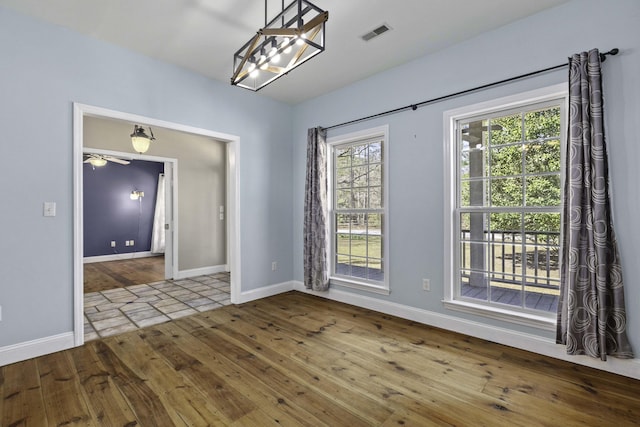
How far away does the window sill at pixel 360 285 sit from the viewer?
3.63 meters

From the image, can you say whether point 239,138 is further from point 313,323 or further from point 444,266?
point 444,266

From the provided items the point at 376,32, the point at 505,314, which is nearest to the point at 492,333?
the point at 505,314

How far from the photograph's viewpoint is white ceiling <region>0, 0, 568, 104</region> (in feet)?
8.04

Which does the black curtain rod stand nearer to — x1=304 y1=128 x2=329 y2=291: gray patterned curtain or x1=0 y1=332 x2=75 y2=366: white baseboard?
x1=304 y1=128 x2=329 y2=291: gray patterned curtain

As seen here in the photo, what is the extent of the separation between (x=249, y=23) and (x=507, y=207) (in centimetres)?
291

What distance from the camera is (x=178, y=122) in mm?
3482

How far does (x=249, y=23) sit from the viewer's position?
8.83 ft

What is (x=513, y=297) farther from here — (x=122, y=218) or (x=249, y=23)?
(x=122, y=218)

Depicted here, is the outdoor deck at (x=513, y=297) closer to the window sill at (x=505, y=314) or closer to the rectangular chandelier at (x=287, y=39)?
the window sill at (x=505, y=314)

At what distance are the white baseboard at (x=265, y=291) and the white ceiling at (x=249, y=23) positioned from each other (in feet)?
9.50

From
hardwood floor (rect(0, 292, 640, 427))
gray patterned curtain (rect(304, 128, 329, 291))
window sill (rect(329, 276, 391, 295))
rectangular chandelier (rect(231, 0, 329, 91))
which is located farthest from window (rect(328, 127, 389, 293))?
rectangular chandelier (rect(231, 0, 329, 91))

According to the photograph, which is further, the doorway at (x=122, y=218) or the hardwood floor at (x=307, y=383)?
the doorway at (x=122, y=218)

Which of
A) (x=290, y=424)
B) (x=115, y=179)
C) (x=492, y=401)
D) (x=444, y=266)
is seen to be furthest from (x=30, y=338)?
(x=115, y=179)

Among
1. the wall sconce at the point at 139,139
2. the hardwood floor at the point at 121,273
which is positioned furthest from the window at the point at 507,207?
the hardwood floor at the point at 121,273
